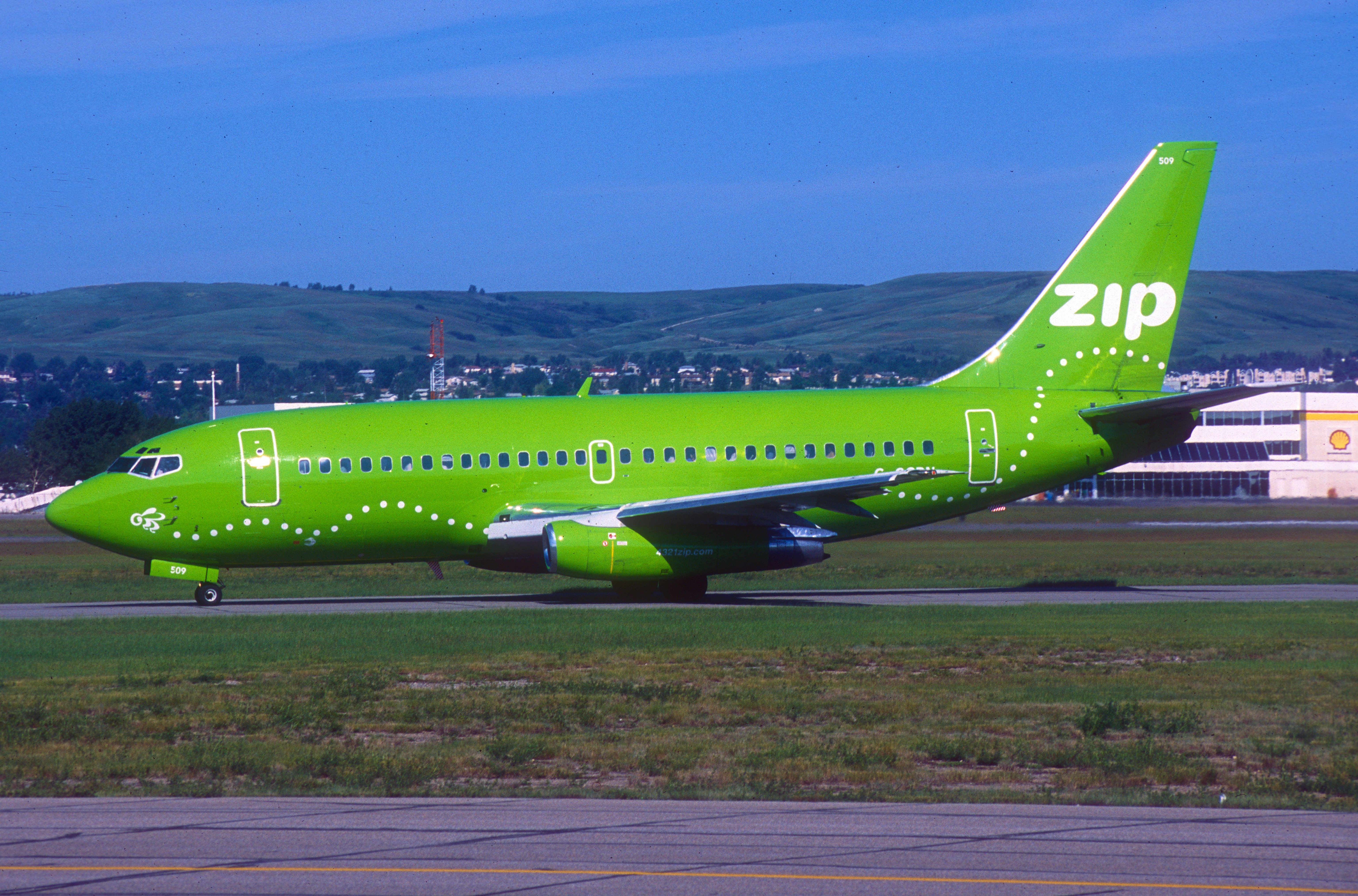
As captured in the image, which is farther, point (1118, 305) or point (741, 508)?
point (1118, 305)

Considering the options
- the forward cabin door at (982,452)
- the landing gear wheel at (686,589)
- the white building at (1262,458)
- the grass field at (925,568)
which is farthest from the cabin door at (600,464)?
the white building at (1262,458)

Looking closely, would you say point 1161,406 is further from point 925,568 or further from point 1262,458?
point 1262,458

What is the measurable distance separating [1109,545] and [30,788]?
3952cm

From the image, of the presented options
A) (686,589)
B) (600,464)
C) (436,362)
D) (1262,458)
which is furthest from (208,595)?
(436,362)

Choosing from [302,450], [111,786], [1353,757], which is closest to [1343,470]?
[302,450]

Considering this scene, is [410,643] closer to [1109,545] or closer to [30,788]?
[30,788]

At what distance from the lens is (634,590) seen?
31.3m

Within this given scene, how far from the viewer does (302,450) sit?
29.2 m

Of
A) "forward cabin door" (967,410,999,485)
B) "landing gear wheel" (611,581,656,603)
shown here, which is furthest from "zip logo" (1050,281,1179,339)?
"landing gear wheel" (611,581,656,603)

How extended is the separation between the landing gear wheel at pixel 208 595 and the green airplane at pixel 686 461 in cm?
8

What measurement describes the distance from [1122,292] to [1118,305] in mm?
296

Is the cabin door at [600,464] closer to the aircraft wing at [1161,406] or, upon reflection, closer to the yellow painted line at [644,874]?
the aircraft wing at [1161,406]

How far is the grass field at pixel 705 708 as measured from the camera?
1253 centimetres

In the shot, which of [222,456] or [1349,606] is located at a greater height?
[222,456]
